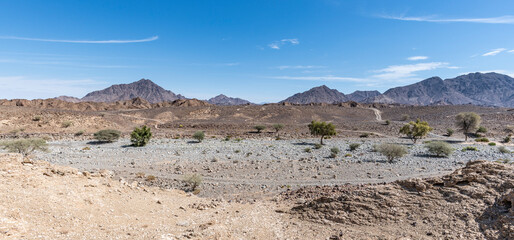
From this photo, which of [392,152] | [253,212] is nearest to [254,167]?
[253,212]

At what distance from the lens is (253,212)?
9891 millimetres

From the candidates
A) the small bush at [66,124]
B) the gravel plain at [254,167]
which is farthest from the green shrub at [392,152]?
the small bush at [66,124]

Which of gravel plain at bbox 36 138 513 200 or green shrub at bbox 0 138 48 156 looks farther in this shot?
green shrub at bbox 0 138 48 156

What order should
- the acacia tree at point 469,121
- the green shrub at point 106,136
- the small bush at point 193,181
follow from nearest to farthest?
the small bush at point 193,181 → the green shrub at point 106,136 → the acacia tree at point 469,121

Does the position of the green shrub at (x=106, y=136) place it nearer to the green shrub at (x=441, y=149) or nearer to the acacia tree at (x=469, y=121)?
the green shrub at (x=441, y=149)

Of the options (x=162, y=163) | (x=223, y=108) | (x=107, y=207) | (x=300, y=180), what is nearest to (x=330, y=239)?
(x=107, y=207)

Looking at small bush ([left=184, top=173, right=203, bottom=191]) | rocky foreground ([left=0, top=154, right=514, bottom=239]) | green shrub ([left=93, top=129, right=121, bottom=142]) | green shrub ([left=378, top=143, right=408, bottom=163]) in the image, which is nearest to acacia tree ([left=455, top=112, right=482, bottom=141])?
green shrub ([left=378, top=143, right=408, bottom=163])

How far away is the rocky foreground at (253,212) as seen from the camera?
6617 millimetres

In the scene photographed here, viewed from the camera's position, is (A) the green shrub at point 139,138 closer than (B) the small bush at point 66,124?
Yes

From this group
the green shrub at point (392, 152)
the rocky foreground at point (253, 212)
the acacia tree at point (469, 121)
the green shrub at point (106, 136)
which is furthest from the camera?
the acacia tree at point (469, 121)

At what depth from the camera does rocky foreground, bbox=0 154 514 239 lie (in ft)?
21.7

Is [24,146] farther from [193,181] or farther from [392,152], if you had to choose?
[392,152]

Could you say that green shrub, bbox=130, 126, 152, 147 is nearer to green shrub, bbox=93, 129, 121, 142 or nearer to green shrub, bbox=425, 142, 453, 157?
green shrub, bbox=93, 129, 121, 142

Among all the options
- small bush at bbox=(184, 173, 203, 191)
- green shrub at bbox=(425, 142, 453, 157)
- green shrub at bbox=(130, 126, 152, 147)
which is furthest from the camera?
green shrub at bbox=(130, 126, 152, 147)
